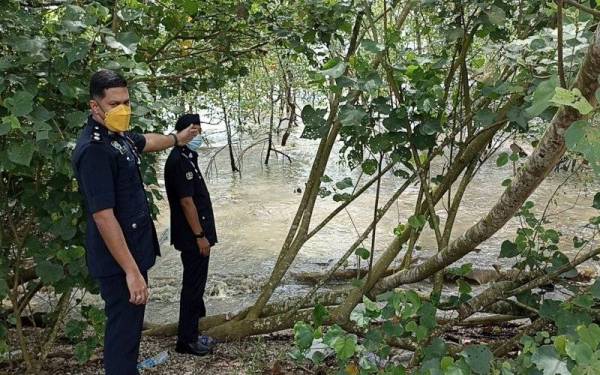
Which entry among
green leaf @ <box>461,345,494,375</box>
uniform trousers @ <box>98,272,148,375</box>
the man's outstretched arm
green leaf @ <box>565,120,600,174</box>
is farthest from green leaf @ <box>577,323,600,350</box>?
the man's outstretched arm

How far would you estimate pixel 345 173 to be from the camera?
37.0 feet

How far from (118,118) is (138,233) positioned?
0.51 metres

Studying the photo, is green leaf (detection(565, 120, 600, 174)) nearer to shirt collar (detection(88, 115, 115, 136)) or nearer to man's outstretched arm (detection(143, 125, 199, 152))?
shirt collar (detection(88, 115, 115, 136))

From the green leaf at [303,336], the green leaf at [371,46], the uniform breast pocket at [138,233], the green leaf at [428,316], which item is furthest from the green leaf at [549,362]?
the uniform breast pocket at [138,233]

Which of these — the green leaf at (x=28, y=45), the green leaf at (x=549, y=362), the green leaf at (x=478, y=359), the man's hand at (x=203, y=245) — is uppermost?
the green leaf at (x=28, y=45)

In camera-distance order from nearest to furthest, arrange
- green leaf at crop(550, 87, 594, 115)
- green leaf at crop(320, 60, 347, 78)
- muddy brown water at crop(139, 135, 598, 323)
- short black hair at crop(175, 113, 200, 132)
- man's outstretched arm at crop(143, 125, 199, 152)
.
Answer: green leaf at crop(550, 87, 594, 115) < green leaf at crop(320, 60, 347, 78) < man's outstretched arm at crop(143, 125, 199, 152) < short black hair at crop(175, 113, 200, 132) < muddy brown water at crop(139, 135, 598, 323)

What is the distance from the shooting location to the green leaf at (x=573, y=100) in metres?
1.20

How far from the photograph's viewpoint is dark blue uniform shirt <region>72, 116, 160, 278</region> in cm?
224

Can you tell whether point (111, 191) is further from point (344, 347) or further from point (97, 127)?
point (344, 347)

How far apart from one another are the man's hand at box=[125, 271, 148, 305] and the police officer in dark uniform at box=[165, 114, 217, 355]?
999mm

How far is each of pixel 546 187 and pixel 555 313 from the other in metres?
8.47

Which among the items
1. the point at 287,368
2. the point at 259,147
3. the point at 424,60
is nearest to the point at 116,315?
the point at 287,368

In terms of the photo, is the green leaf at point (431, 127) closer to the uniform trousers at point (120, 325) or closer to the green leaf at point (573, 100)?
the green leaf at point (573, 100)

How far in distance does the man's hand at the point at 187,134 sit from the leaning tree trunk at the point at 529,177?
1360 millimetres
